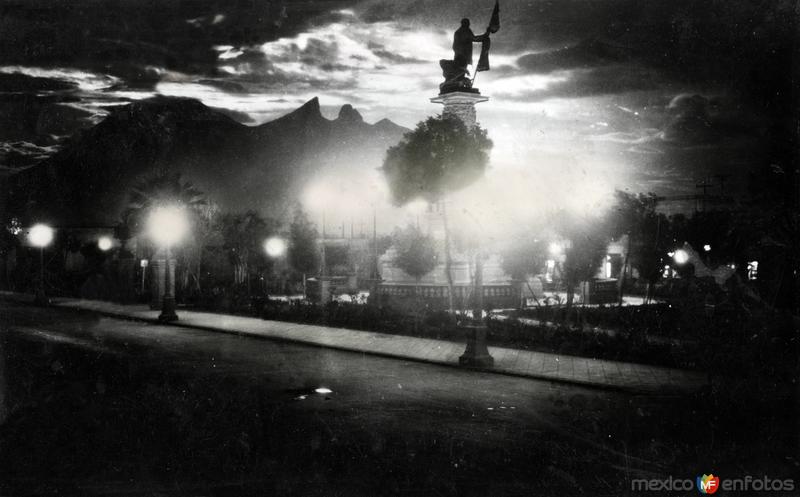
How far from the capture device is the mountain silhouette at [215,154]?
354 ft

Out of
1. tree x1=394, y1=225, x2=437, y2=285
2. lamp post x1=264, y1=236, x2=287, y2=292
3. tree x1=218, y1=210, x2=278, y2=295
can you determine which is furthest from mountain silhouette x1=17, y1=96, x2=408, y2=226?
tree x1=394, y1=225, x2=437, y2=285

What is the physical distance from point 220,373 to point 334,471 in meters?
7.58

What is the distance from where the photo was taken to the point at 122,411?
11141mm

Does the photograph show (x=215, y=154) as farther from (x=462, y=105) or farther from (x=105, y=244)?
(x=462, y=105)

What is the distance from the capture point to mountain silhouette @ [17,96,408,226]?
108m

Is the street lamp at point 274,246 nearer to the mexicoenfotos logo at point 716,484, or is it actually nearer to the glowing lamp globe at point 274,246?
the glowing lamp globe at point 274,246

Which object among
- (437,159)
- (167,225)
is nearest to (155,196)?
(167,225)

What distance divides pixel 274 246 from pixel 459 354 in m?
29.1

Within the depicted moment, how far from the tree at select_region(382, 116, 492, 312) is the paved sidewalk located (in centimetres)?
626

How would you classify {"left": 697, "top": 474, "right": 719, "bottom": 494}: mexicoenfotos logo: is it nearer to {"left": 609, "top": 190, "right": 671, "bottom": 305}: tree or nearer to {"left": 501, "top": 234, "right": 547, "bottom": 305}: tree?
{"left": 501, "top": 234, "right": 547, "bottom": 305}: tree

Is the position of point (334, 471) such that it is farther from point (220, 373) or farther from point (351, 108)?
point (351, 108)

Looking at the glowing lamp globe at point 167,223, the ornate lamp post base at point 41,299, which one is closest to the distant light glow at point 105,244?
the ornate lamp post base at point 41,299

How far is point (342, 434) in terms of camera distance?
9.98 m

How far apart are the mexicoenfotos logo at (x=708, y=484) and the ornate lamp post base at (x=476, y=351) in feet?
28.0
